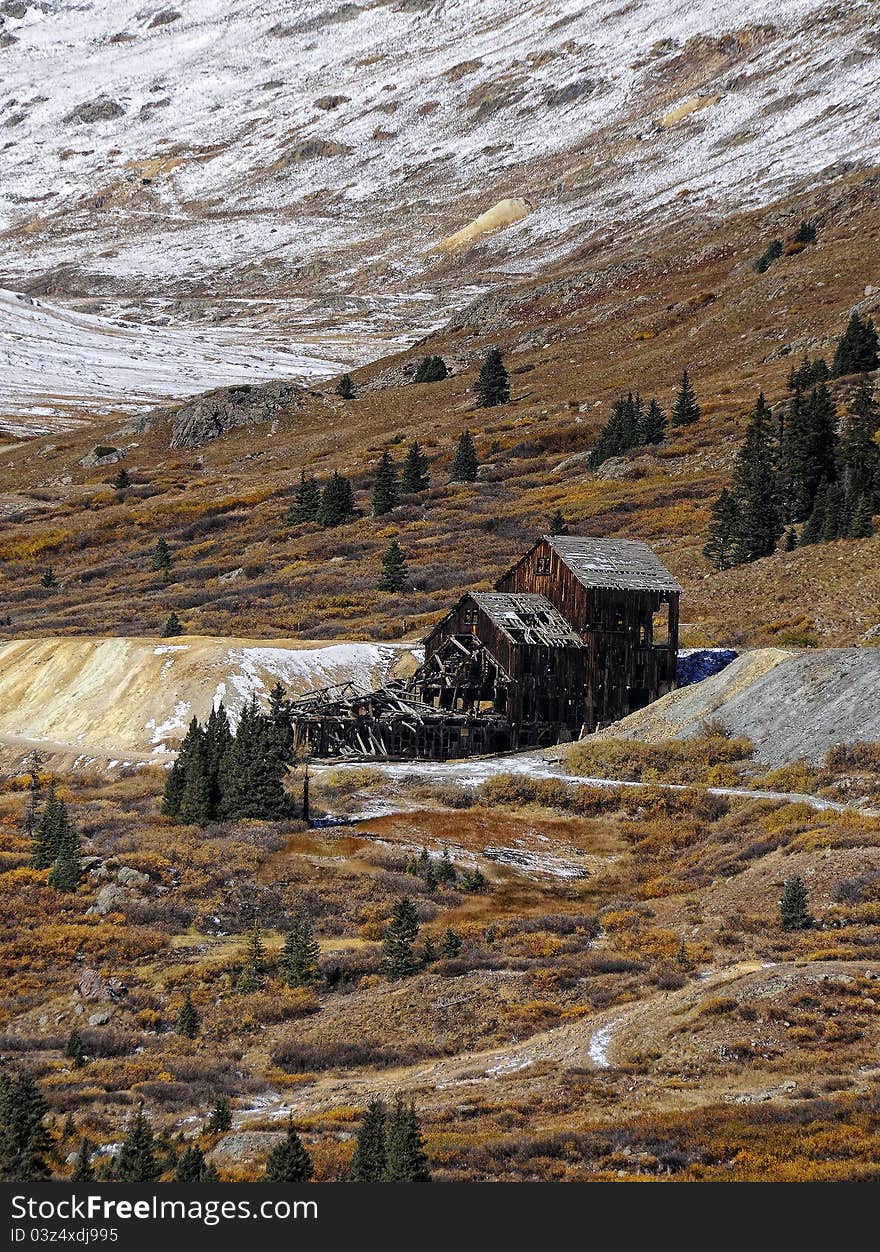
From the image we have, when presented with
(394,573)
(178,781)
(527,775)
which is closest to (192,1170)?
(178,781)

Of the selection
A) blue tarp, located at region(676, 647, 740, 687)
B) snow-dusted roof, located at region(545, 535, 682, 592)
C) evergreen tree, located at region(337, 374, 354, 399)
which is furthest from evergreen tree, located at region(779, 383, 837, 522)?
evergreen tree, located at region(337, 374, 354, 399)

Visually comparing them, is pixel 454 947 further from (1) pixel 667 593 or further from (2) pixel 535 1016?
(1) pixel 667 593

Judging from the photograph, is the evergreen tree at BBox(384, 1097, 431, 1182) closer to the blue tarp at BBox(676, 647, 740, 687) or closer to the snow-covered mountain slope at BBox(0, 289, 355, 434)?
the blue tarp at BBox(676, 647, 740, 687)

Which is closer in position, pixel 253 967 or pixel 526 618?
pixel 253 967

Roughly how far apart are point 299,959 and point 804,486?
49996 millimetres

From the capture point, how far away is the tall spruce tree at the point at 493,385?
113 m

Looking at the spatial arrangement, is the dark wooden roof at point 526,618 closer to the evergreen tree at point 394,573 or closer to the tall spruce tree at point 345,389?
the evergreen tree at point 394,573

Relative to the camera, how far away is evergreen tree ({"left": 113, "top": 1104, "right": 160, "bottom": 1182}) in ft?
46.6

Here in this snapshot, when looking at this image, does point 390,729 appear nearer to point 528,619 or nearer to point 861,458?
point 528,619

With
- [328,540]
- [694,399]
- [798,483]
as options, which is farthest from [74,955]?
[694,399]

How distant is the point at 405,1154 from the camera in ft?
43.6

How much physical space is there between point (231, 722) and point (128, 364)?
507 ft

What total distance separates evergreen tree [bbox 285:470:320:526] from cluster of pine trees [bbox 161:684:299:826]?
50.0 meters

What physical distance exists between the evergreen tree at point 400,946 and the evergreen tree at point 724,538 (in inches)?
1637
